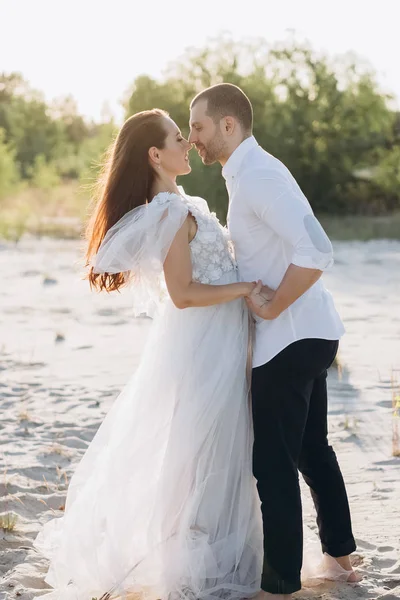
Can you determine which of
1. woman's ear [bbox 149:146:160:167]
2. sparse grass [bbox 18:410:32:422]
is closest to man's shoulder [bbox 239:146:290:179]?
woman's ear [bbox 149:146:160:167]

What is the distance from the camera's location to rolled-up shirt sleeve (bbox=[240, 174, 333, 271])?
323 centimetres

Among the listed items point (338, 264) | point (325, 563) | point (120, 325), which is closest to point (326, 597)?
point (325, 563)

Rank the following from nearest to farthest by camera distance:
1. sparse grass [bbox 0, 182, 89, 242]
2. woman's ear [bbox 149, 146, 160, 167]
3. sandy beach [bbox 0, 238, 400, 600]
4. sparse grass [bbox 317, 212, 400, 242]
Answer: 1. woman's ear [bbox 149, 146, 160, 167]
2. sandy beach [bbox 0, 238, 400, 600]
3. sparse grass [bbox 317, 212, 400, 242]
4. sparse grass [bbox 0, 182, 89, 242]

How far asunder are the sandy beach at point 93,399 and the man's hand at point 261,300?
84 cm

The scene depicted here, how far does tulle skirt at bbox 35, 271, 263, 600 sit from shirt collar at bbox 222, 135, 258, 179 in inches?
16.4

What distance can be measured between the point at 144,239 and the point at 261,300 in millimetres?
512

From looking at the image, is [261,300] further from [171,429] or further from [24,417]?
[24,417]

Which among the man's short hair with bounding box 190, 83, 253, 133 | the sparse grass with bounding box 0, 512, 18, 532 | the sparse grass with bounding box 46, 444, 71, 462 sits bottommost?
the sparse grass with bounding box 0, 512, 18, 532

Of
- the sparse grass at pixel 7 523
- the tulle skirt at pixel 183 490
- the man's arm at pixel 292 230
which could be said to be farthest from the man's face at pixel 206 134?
the sparse grass at pixel 7 523

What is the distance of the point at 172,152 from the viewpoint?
3602mm

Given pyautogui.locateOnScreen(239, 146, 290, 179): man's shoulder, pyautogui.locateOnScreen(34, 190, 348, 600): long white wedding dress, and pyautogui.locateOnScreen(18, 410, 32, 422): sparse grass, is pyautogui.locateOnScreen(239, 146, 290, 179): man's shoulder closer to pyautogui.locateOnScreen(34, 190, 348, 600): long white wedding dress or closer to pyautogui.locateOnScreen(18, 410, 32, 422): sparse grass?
pyautogui.locateOnScreen(34, 190, 348, 600): long white wedding dress

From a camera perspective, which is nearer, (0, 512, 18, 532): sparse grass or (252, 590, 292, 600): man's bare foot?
(252, 590, 292, 600): man's bare foot

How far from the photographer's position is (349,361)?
8.26 m

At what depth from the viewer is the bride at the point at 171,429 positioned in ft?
11.7
